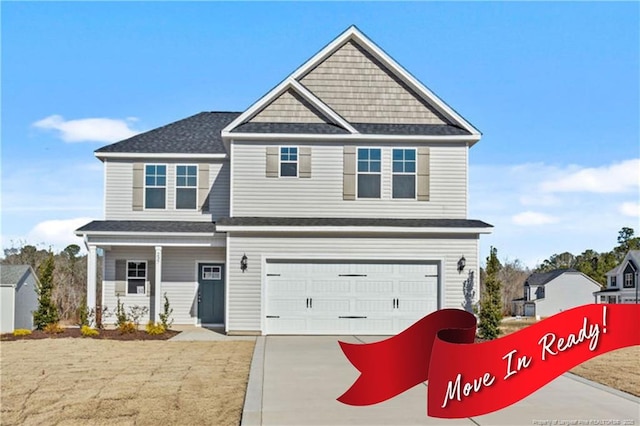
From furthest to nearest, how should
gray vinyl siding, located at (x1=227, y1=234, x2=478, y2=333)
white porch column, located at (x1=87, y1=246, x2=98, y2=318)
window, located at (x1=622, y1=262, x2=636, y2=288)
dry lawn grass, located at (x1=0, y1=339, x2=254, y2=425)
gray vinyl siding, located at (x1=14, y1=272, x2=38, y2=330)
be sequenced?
1. window, located at (x1=622, y1=262, x2=636, y2=288)
2. gray vinyl siding, located at (x1=14, y1=272, x2=38, y2=330)
3. white porch column, located at (x1=87, y1=246, x2=98, y2=318)
4. gray vinyl siding, located at (x1=227, y1=234, x2=478, y2=333)
5. dry lawn grass, located at (x1=0, y1=339, x2=254, y2=425)

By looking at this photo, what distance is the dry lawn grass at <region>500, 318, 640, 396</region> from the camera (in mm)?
12414

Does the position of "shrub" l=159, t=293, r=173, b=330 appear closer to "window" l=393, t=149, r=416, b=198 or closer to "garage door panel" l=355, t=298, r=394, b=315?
"garage door panel" l=355, t=298, r=394, b=315

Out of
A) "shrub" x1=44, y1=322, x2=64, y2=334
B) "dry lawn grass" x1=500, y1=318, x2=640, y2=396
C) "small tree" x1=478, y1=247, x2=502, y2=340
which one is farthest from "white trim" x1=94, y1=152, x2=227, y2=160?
"dry lawn grass" x1=500, y1=318, x2=640, y2=396

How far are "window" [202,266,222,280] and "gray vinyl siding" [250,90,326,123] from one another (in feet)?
18.2

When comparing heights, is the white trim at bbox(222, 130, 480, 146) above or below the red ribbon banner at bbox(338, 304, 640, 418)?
above

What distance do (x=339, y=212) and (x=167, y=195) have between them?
636 centimetres

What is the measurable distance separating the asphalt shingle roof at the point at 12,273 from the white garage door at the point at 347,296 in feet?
32.7

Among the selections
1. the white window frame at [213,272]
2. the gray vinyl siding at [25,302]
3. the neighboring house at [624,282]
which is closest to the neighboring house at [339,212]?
the white window frame at [213,272]

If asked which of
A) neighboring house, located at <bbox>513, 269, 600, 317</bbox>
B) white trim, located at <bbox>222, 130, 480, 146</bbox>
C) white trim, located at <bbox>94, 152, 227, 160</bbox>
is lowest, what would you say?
neighboring house, located at <bbox>513, 269, 600, 317</bbox>

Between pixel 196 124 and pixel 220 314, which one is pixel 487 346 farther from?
pixel 196 124

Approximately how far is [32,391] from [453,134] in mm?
13916

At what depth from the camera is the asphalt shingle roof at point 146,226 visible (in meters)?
22.3

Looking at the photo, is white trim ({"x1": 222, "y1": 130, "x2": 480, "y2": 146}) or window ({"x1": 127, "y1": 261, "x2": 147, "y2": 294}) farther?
window ({"x1": 127, "y1": 261, "x2": 147, "y2": 294})

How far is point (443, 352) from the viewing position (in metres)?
6.39
